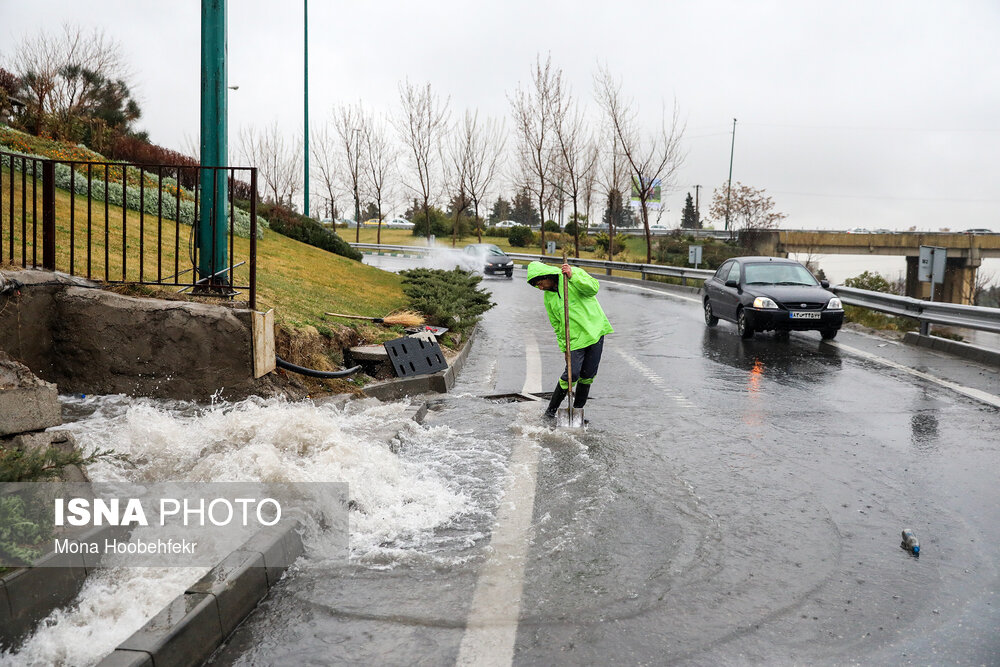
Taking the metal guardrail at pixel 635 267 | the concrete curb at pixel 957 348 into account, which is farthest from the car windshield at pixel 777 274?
the metal guardrail at pixel 635 267

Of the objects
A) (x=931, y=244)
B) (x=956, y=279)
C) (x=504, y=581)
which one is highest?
(x=931, y=244)

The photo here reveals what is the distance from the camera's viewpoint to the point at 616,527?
16.2 ft

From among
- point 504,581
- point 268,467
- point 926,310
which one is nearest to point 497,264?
point 926,310

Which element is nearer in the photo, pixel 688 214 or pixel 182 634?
pixel 182 634

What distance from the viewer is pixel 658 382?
34.0 ft

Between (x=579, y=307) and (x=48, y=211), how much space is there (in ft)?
16.7

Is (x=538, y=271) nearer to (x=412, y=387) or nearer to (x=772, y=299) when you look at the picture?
(x=412, y=387)

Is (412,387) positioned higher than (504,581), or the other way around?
(412,387)

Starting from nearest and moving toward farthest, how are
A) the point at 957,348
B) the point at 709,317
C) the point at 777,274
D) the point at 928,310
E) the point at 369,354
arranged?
the point at 369,354, the point at 957,348, the point at 928,310, the point at 777,274, the point at 709,317

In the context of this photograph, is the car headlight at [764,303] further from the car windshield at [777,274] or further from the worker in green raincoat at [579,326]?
the worker in green raincoat at [579,326]

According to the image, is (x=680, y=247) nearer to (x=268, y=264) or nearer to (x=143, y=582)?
(x=268, y=264)

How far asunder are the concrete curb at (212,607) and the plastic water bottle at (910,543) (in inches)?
133

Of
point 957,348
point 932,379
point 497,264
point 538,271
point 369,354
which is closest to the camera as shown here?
point 538,271

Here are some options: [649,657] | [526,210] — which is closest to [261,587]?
[649,657]
